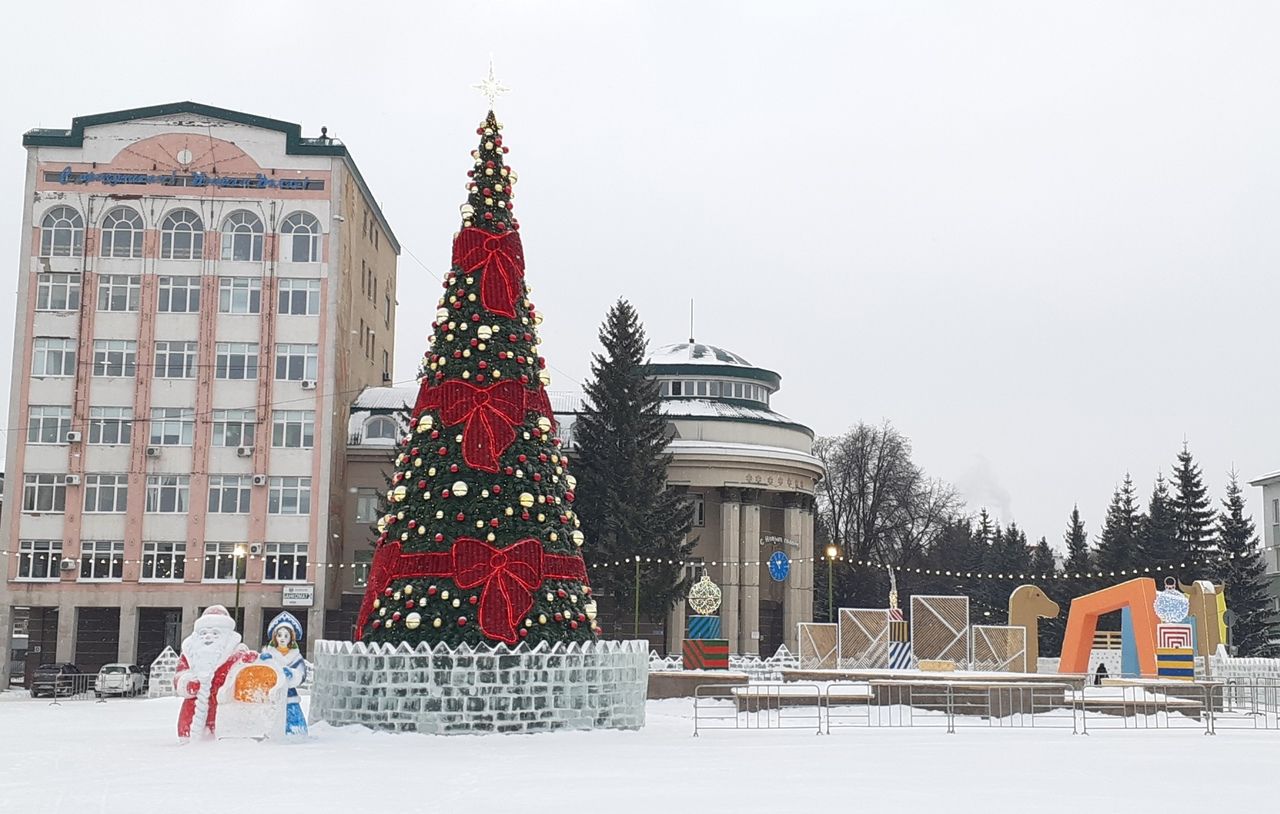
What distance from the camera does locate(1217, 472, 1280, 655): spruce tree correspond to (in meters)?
58.0

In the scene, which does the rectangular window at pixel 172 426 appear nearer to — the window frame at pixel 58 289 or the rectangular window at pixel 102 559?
the rectangular window at pixel 102 559

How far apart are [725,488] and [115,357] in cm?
2649

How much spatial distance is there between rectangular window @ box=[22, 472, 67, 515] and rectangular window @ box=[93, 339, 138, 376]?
15.2ft

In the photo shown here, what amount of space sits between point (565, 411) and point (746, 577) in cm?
1180

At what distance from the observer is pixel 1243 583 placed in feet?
194

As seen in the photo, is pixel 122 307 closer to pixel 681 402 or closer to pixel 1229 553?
pixel 681 402

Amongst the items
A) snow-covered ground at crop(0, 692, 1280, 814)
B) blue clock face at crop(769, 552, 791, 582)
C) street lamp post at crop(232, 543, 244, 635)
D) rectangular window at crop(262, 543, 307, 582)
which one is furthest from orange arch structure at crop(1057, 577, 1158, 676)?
Answer: rectangular window at crop(262, 543, 307, 582)

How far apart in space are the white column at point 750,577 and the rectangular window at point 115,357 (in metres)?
26.9

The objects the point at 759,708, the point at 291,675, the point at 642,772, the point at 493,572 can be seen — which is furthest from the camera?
the point at 759,708

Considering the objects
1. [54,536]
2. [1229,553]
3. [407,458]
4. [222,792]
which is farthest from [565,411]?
[222,792]

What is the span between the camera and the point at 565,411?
64.7 m

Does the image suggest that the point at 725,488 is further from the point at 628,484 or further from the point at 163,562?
the point at 163,562

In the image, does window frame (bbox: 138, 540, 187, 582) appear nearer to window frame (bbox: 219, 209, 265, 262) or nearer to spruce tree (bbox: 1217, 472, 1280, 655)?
window frame (bbox: 219, 209, 265, 262)

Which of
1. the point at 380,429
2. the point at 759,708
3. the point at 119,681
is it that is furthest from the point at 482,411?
the point at 380,429
